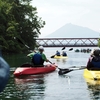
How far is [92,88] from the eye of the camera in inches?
507

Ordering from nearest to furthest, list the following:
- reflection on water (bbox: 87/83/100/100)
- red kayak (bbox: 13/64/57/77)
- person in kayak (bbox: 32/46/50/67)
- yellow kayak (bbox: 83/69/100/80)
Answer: reflection on water (bbox: 87/83/100/100), yellow kayak (bbox: 83/69/100/80), red kayak (bbox: 13/64/57/77), person in kayak (bbox: 32/46/50/67)

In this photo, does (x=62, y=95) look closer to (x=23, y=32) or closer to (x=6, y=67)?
(x=6, y=67)

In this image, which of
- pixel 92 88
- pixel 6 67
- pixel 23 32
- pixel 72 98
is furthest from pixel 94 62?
pixel 23 32

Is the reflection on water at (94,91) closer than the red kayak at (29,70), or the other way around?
the reflection on water at (94,91)

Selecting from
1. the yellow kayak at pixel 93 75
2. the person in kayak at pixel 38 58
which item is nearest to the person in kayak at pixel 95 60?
the yellow kayak at pixel 93 75

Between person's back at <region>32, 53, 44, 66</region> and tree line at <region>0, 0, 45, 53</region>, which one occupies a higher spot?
tree line at <region>0, 0, 45, 53</region>

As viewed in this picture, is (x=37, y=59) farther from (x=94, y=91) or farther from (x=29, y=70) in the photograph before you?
(x=94, y=91)

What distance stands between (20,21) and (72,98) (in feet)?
220

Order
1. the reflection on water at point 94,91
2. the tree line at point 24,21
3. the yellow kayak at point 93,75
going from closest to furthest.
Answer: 1. the reflection on water at point 94,91
2. the yellow kayak at point 93,75
3. the tree line at point 24,21

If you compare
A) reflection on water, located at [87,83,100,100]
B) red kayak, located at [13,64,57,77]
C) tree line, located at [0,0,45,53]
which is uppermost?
tree line, located at [0,0,45,53]

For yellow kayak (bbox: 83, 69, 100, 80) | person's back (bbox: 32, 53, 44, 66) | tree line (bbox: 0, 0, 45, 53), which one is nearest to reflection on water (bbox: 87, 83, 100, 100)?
yellow kayak (bbox: 83, 69, 100, 80)

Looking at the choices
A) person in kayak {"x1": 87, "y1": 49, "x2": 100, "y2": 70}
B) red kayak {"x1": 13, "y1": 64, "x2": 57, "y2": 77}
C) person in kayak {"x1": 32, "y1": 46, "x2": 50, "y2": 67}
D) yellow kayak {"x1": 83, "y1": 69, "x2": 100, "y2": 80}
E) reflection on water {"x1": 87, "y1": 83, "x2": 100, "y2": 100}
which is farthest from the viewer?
person in kayak {"x1": 32, "y1": 46, "x2": 50, "y2": 67}

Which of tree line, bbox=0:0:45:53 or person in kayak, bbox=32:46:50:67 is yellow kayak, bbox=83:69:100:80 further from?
tree line, bbox=0:0:45:53

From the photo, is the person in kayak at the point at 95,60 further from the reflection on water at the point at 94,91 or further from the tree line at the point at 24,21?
the tree line at the point at 24,21
